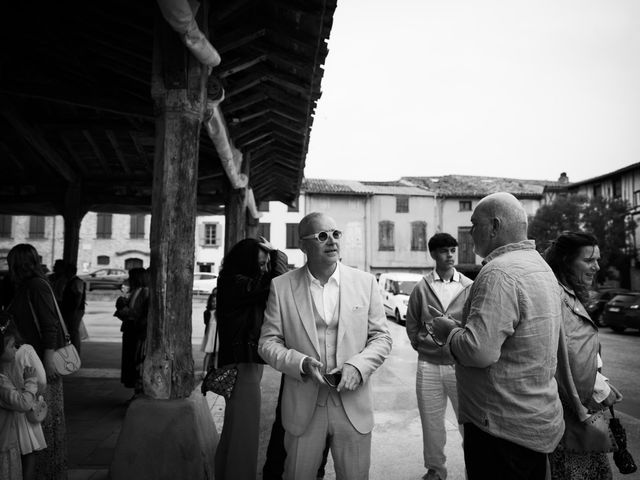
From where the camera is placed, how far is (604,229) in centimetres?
2498

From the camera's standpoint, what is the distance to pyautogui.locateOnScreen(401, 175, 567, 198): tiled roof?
119ft

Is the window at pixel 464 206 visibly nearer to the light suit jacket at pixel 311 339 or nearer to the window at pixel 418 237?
the window at pixel 418 237

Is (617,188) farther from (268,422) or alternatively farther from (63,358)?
(63,358)

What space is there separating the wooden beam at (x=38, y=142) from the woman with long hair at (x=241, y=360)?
15.1ft

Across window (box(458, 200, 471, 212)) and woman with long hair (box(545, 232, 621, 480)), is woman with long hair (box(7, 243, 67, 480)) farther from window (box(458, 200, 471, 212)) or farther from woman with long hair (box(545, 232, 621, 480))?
window (box(458, 200, 471, 212))

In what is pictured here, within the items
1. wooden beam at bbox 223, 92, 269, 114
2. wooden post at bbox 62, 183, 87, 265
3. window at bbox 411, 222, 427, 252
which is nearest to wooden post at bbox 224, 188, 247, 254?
wooden beam at bbox 223, 92, 269, 114

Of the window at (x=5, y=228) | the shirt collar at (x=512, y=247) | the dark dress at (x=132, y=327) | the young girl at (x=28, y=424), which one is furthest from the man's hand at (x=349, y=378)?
the window at (x=5, y=228)

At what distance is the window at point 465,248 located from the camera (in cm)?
3647

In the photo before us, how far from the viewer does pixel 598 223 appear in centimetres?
2500

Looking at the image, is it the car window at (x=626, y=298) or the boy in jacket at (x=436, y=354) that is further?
the car window at (x=626, y=298)

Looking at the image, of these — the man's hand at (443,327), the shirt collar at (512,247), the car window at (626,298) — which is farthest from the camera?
the car window at (626,298)

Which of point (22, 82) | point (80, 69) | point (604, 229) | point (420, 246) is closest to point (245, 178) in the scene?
point (80, 69)

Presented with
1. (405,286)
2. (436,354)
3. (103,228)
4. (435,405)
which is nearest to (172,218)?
(436,354)

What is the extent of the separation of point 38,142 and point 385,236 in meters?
30.4
